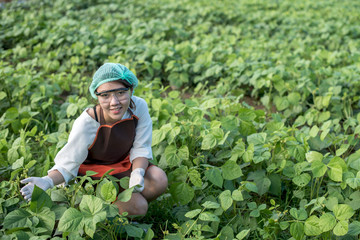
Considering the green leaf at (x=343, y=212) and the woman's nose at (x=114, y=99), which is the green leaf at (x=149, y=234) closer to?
the woman's nose at (x=114, y=99)

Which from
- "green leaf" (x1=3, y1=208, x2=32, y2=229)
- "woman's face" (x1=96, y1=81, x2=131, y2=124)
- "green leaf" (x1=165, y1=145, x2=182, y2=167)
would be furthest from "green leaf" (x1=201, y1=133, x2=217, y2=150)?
"green leaf" (x1=3, y1=208, x2=32, y2=229)

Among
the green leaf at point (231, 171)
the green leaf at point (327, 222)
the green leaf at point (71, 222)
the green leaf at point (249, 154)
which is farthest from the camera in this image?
the green leaf at point (249, 154)

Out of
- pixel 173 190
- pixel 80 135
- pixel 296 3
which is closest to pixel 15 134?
pixel 80 135

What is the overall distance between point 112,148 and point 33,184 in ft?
1.45

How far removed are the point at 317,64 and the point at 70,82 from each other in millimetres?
2499

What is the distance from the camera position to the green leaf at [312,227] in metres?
1.86

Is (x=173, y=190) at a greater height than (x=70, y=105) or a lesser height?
lesser

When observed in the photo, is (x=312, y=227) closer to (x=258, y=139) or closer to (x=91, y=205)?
(x=258, y=139)

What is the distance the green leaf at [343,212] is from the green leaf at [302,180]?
0.32 metres

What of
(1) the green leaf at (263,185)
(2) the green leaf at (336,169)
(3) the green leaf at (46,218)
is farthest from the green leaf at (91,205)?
(2) the green leaf at (336,169)

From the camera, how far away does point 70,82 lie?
12.4ft

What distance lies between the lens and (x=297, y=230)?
74.5 inches

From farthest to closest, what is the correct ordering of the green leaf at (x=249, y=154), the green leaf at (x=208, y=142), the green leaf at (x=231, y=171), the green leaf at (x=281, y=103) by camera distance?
the green leaf at (x=281, y=103), the green leaf at (x=208, y=142), the green leaf at (x=249, y=154), the green leaf at (x=231, y=171)

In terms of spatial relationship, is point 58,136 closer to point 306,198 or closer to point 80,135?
point 80,135
